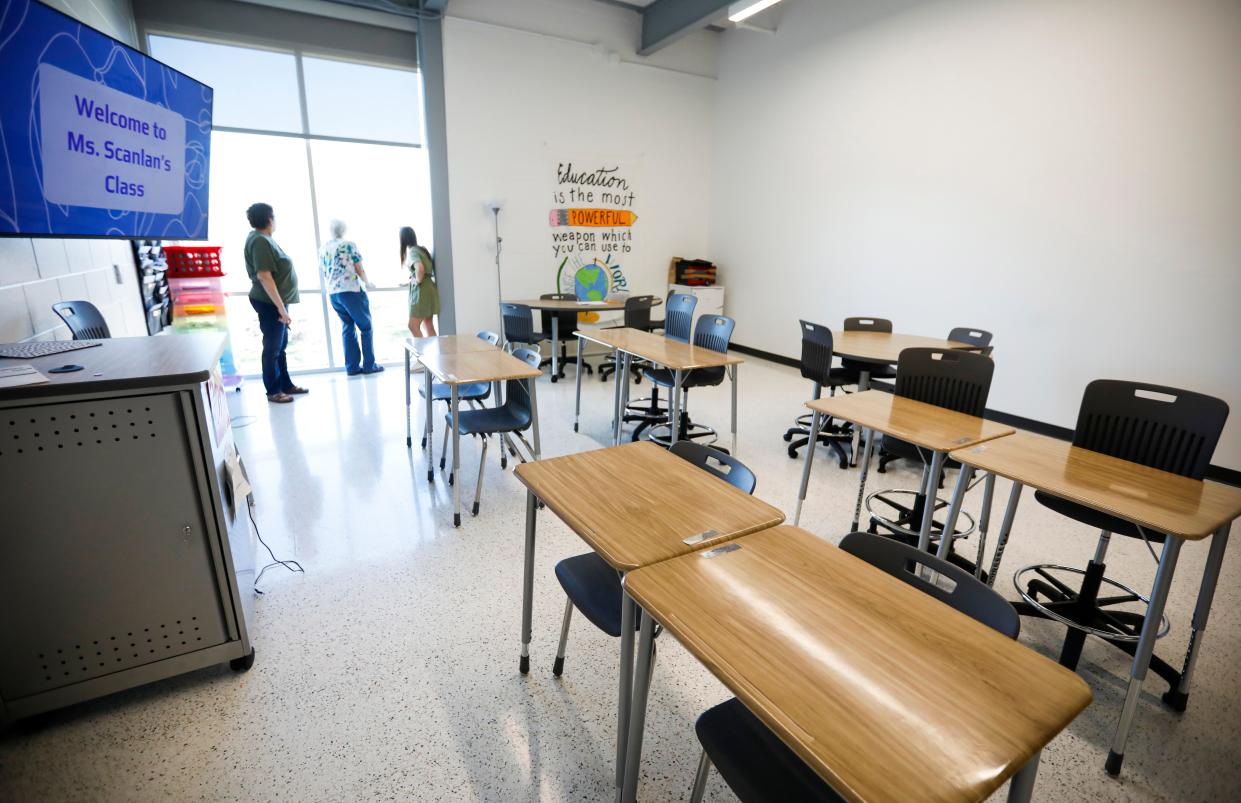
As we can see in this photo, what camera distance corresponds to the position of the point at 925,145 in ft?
16.7

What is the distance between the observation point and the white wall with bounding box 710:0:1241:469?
3.61 metres

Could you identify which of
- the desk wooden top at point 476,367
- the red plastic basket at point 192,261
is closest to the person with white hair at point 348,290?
the red plastic basket at point 192,261

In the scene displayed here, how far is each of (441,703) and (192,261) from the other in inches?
194

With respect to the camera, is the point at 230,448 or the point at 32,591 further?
the point at 230,448

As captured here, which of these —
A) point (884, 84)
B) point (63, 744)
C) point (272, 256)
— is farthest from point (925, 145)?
point (63, 744)

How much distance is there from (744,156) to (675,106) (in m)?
1.12

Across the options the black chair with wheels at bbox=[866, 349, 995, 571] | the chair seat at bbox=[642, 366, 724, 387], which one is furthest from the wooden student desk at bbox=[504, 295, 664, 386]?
the black chair with wheels at bbox=[866, 349, 995, 571]

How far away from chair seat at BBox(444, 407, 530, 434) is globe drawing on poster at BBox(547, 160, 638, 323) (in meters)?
3.74

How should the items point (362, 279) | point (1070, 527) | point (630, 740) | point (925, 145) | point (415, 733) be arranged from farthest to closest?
point (362, 279)
point (925, 145)
point (1070, 527)
point (415, 733)
point (630, 740)

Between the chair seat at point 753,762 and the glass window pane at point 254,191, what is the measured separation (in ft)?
17.3

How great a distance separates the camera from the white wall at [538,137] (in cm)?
586

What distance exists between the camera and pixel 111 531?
1.64m

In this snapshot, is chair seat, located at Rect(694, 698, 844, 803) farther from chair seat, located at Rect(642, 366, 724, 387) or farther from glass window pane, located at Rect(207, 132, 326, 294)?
glass window pane, located at Rect(207, 132, 326, 294)

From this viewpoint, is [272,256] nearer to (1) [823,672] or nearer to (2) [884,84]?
(1) [823,672]
